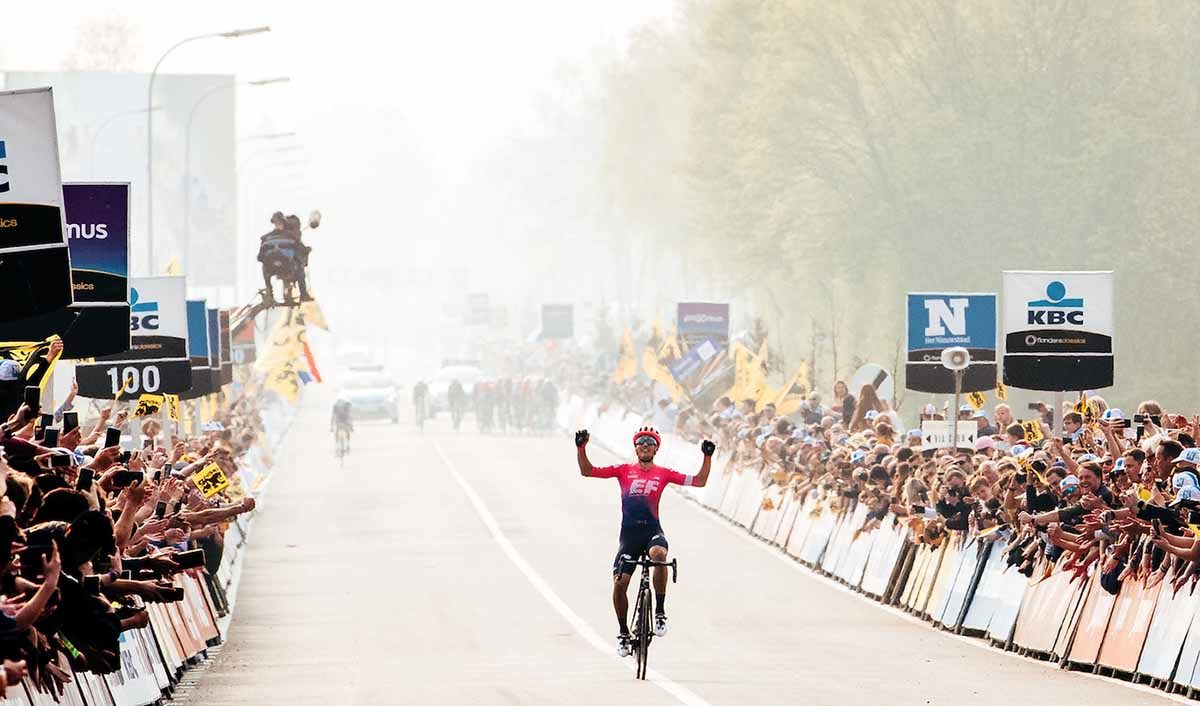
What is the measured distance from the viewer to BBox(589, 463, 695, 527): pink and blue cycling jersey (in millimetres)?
19219

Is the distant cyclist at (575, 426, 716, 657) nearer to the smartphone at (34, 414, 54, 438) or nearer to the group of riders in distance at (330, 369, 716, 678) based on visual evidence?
the group of riders in distance at (330, 369, 716, 678)

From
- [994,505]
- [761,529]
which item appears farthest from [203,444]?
[761,529]

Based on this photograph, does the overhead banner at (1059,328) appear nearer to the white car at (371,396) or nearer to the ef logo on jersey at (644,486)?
the ef logo on jersey at (644,486)

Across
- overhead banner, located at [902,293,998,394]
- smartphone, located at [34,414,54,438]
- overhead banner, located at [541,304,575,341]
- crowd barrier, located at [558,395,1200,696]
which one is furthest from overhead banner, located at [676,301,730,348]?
smartphone, located at [34,414,54,438]

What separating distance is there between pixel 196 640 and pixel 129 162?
67.2 meters

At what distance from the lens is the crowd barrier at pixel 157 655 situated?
14383mm

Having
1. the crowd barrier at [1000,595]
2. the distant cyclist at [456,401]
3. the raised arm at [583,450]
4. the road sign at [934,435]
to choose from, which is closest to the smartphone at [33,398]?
the raised arm at [583,450]

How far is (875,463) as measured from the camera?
2723cm

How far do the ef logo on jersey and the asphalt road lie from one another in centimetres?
142

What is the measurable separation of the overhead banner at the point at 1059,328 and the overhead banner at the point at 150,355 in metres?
8.60

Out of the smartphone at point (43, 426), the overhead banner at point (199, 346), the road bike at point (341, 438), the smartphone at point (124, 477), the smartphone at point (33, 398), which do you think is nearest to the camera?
the smartphone at point (33, 398)

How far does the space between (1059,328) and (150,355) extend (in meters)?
9.56

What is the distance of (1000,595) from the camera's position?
870 inches

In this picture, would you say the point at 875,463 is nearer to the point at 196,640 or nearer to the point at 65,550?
the point at 196,640
